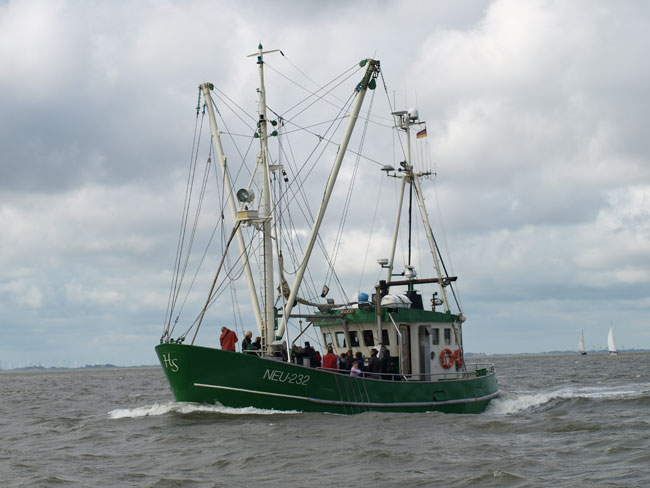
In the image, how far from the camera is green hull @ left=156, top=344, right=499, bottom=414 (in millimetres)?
20531

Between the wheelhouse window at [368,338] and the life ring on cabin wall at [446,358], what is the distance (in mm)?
2970

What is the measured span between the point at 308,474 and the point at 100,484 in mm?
3884

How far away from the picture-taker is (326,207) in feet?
83.8

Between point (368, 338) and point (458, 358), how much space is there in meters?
4.28

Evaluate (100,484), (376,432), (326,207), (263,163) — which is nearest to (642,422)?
(376,432)

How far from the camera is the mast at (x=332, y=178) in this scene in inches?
932

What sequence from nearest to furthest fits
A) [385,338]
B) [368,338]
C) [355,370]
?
[355,370] → [385,338] → [368,338]

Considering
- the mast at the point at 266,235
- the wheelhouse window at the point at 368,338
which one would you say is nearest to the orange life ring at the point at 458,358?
the wheelhouse window at the point at 368,338

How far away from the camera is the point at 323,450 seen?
652 inches

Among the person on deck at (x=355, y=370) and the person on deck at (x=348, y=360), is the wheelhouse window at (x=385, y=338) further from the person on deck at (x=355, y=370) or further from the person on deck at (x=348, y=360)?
the person on deck at (x=355, y=370)

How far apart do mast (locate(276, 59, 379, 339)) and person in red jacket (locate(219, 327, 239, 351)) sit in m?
1.53

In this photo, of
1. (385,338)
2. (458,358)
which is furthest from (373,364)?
(458,358)

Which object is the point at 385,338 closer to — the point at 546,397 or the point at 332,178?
the point at 332,178

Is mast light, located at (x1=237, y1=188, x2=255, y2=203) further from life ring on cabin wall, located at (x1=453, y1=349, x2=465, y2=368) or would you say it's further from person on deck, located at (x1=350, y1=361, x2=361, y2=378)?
life ring on cabin wall, located at (x1=453, y1=349, x2=465, y2=368)
